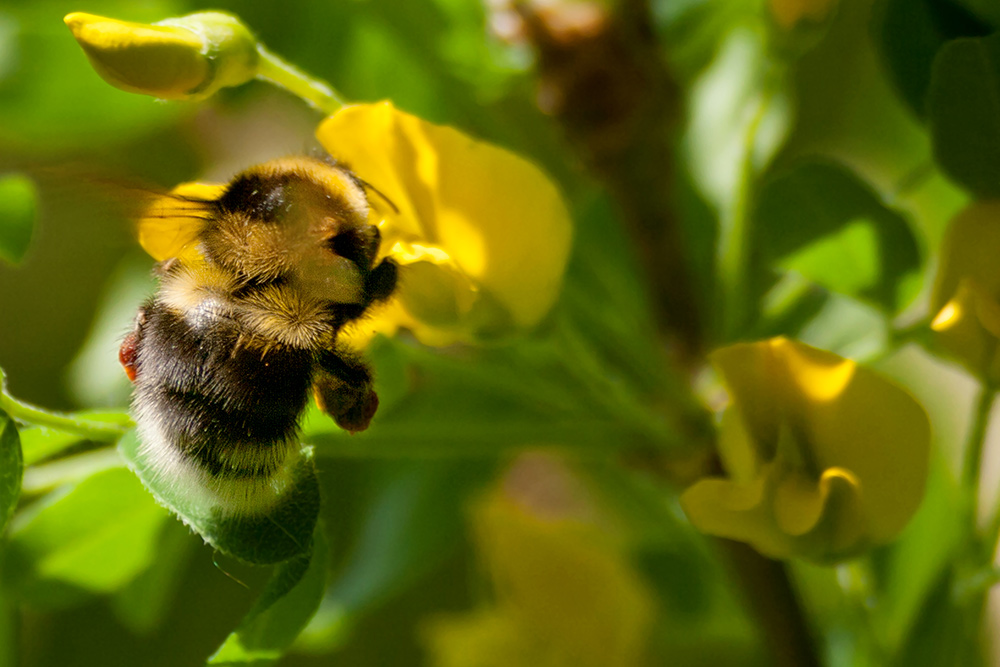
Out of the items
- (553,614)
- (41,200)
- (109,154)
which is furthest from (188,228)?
(109,154)

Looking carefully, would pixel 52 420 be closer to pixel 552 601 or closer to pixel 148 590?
pixel 148 590

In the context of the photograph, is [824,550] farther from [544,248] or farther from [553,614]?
[553,614]

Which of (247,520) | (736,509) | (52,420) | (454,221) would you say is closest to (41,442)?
(52,420)

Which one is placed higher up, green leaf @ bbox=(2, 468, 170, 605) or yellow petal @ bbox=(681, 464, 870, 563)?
yellow petal @ bbox=(681, 464, 870, 563)

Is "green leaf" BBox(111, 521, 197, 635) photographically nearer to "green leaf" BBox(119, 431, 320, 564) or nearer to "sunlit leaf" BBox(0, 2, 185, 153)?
"green leaf" BBox(119, 431, 320, 564)

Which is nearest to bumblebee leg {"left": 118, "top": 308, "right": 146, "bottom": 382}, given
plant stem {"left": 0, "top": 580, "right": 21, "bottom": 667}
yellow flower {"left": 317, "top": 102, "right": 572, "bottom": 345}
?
yellow flower {"left": 317, "top": 102, "right": 572, "bottom": 345}

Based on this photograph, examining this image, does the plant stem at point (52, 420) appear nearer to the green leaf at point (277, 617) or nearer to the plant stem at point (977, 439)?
the green leaf at point (277, 617)

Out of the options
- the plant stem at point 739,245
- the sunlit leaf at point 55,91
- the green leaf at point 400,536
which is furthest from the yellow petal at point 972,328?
the sunlit leaf at point 55,91
